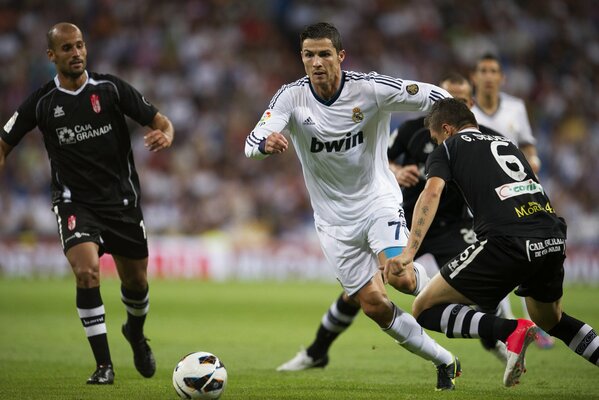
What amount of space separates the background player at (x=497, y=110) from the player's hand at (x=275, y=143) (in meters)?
3.69

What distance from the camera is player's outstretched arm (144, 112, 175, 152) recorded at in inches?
298

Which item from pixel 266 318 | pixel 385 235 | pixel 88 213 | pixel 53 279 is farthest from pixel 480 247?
pixel 53 279

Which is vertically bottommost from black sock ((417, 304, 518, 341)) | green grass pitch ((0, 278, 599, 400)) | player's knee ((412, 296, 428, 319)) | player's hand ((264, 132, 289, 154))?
green grass pitch ((0, 278, 599, 400))

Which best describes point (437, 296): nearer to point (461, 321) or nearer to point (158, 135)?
point (461, 321)

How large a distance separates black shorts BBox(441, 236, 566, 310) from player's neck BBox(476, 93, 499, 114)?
3881 mm

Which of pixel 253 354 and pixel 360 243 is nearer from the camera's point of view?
pixel 360 243

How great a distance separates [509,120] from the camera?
966 centimetres

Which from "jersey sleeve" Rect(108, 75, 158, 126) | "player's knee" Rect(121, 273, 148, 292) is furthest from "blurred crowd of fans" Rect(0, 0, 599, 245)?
"jersey sleeve" Rect(108, 75, 158, 126)

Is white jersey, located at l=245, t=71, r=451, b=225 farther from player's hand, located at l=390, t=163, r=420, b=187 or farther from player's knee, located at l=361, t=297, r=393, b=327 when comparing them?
player's hand, located at l=390, t=163, r=420, b=187

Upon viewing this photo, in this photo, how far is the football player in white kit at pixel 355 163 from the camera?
6934mm

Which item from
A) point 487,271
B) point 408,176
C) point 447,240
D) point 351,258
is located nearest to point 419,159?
point 408,176

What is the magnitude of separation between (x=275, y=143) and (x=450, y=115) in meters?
1.25

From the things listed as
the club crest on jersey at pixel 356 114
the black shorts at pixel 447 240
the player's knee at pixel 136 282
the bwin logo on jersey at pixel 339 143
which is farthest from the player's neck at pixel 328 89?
the player's knee at pixel 136 282

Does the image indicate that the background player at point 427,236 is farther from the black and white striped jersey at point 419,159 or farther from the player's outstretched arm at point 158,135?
the player's outstretched arm at point 158,135
